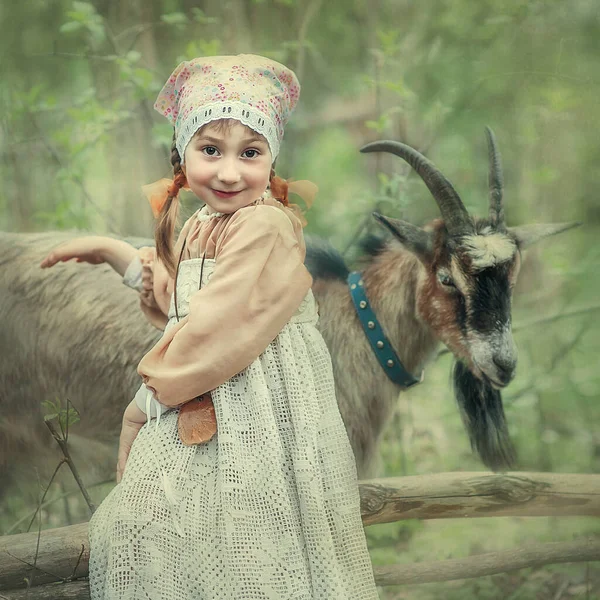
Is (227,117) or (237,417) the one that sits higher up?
(227,117)

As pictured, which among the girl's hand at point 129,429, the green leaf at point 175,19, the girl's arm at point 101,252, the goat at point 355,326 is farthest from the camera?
the green leaf at point 175,19

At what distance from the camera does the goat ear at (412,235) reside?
2.29 meters

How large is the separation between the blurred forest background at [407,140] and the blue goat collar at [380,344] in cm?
8

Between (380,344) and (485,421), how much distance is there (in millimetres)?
410

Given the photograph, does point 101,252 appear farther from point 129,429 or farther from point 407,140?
point 407,140

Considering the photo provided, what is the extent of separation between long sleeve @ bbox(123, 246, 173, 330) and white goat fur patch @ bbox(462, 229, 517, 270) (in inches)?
35.8

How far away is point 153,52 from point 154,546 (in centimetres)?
166

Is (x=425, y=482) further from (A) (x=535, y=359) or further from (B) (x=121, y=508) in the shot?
(B) (x=121, y=508)

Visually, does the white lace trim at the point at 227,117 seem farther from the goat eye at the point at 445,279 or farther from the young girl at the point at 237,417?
the goat eye at the point at 445,279

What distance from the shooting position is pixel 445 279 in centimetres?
225

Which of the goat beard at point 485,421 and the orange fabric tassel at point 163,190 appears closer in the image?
the orange fabric tassel at point 163,190

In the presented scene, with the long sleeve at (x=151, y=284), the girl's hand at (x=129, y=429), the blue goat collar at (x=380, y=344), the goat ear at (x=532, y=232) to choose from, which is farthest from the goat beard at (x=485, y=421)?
the girl's hand at (x=129, y=429)

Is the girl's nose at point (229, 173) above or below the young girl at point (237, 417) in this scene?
above

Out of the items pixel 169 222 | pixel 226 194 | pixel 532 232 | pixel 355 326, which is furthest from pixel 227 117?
pixel 532 232
